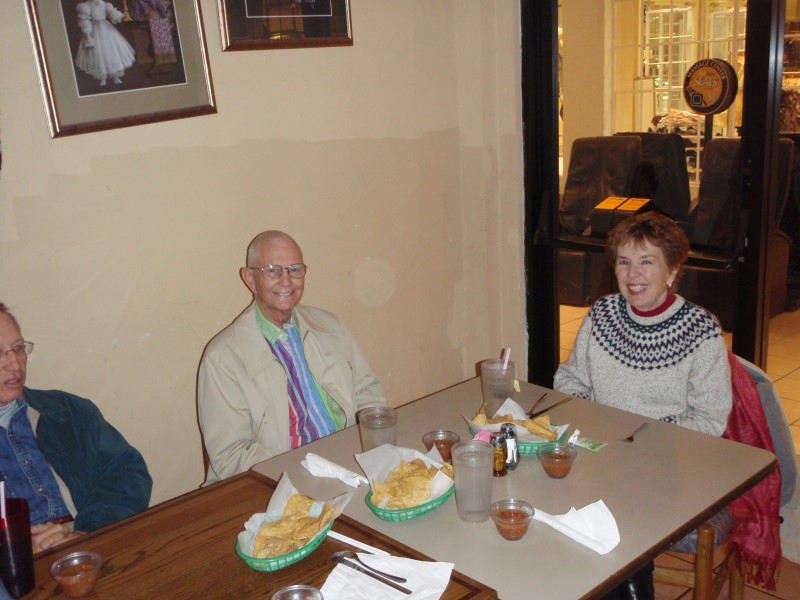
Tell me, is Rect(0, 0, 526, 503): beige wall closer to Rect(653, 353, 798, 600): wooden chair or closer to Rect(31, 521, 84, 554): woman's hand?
Rect(31, 521, 84, 554): woman's hand

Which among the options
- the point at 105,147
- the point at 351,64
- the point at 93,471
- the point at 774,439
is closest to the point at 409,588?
the point at 93,471

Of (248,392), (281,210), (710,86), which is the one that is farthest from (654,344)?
(281,210)

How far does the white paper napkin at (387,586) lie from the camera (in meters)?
1.45

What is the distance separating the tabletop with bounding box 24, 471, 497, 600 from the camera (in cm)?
151

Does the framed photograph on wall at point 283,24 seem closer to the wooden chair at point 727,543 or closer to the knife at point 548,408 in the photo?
the knife at point 548,408

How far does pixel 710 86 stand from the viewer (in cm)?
311

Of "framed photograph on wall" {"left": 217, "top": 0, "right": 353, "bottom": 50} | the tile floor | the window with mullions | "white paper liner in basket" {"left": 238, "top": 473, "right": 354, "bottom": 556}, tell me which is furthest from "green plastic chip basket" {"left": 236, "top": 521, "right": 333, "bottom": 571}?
the window with mullions

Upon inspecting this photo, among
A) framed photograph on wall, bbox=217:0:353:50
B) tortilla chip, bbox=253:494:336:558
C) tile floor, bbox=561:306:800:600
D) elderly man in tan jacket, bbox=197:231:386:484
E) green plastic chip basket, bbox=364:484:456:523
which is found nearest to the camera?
tortilla chip, bbox=253:494:336:558

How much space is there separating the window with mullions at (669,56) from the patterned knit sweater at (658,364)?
3.54 ft

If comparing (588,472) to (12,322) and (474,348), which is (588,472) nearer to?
(12,322)

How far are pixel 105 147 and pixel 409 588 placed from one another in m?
1.69

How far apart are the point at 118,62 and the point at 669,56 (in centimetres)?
207

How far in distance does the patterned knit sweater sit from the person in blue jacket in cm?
132

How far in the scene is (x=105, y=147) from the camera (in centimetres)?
250
